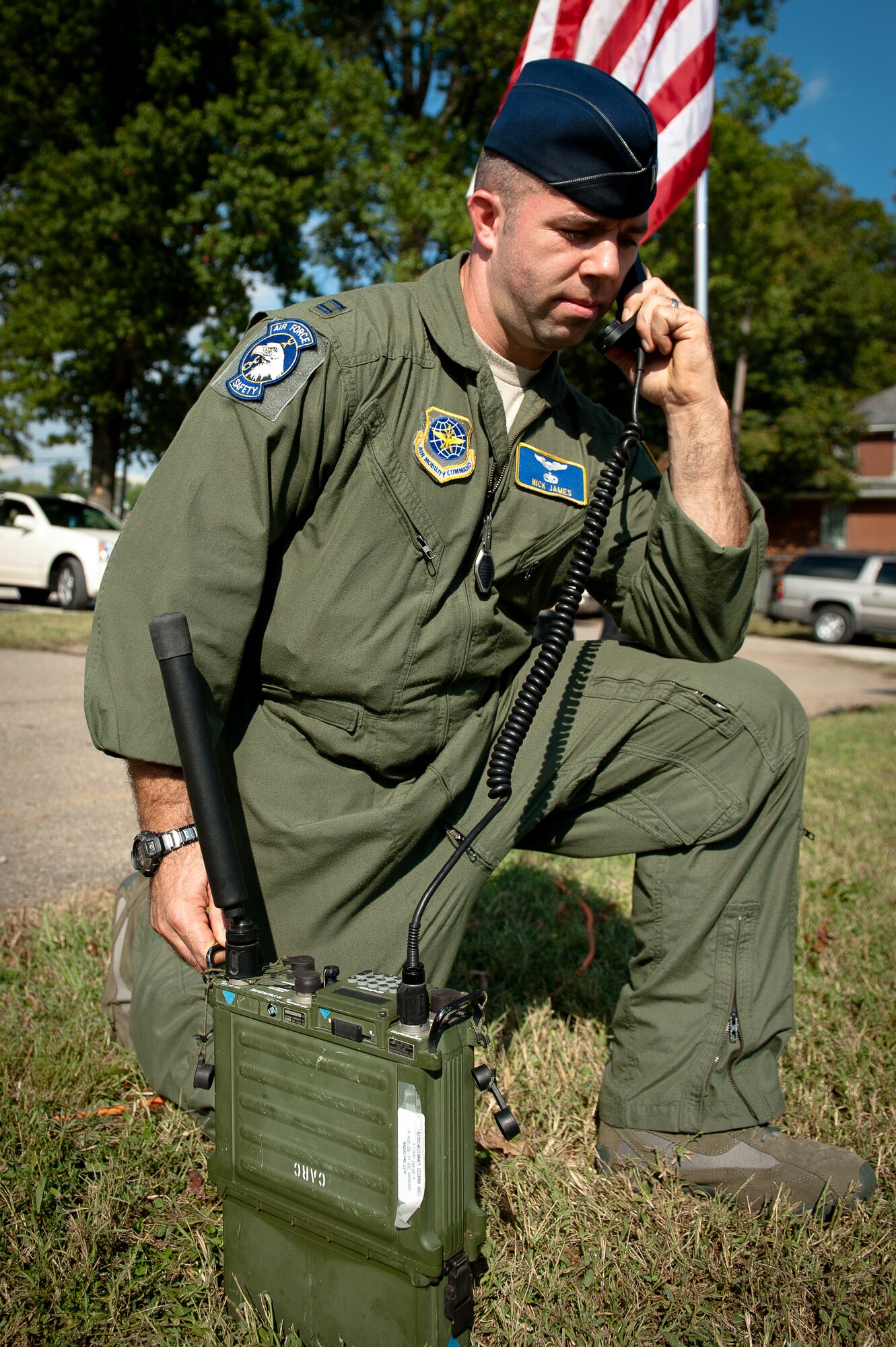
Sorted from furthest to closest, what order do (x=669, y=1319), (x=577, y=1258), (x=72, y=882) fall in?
(x=72, y=882) → (x=577, y=1258) → (x=669, y=1319)

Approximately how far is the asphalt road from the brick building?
27.5 m

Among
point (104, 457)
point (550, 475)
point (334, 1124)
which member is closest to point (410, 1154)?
point (334, 1124)

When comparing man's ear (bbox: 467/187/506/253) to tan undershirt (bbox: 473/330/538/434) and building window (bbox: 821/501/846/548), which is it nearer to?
tan undershirt (bbox: 473/330/538/434)

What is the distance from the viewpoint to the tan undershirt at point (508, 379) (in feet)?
7.51

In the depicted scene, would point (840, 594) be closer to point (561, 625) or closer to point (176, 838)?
point (561, 625)

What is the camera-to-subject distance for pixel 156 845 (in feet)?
5.88

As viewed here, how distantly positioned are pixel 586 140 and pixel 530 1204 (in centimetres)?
216

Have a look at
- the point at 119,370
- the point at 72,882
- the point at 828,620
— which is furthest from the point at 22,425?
the point at 72,882

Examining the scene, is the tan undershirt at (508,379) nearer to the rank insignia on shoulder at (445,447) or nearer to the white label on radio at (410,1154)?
the rank insignia on shoulder at (445,447)

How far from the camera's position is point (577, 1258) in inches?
72.6

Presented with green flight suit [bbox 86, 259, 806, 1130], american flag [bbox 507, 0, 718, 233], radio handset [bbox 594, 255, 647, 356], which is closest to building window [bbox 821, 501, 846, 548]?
american flag [bbox 507, 0, 718, 233]

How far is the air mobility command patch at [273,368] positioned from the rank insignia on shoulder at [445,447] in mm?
271

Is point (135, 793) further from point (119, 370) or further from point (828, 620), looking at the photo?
point (119, 370)

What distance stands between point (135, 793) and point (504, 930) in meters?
1.76
